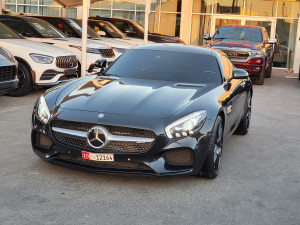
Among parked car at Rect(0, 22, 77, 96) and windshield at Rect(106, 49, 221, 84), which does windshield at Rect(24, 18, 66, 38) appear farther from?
windshield at Rect(106, 49, 221, 84)

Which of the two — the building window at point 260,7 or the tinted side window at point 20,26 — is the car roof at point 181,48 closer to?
the tinted side window at point 20,26

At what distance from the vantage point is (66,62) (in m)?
11.7

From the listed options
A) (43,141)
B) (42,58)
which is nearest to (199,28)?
(42,58)

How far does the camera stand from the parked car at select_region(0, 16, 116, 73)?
43.1 ft

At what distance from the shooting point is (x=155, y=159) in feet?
16.1

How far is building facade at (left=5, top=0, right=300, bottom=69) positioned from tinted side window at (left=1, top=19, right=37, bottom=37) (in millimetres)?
11784

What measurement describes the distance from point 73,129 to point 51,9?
2798 cm

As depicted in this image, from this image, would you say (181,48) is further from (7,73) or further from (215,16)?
(215,16)

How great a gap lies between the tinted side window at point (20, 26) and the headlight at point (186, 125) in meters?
8.98

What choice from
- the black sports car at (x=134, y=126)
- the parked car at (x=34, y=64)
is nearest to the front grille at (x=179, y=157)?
the black sports car at (x=134, y=126)

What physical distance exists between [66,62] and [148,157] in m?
7.19

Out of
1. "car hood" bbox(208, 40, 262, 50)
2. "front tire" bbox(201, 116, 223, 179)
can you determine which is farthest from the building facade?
"front tire" bbox(201, 116, 223, 179)

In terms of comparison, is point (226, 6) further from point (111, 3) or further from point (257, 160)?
point (257, 160)

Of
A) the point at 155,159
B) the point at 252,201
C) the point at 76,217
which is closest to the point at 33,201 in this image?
the point at 76,217
